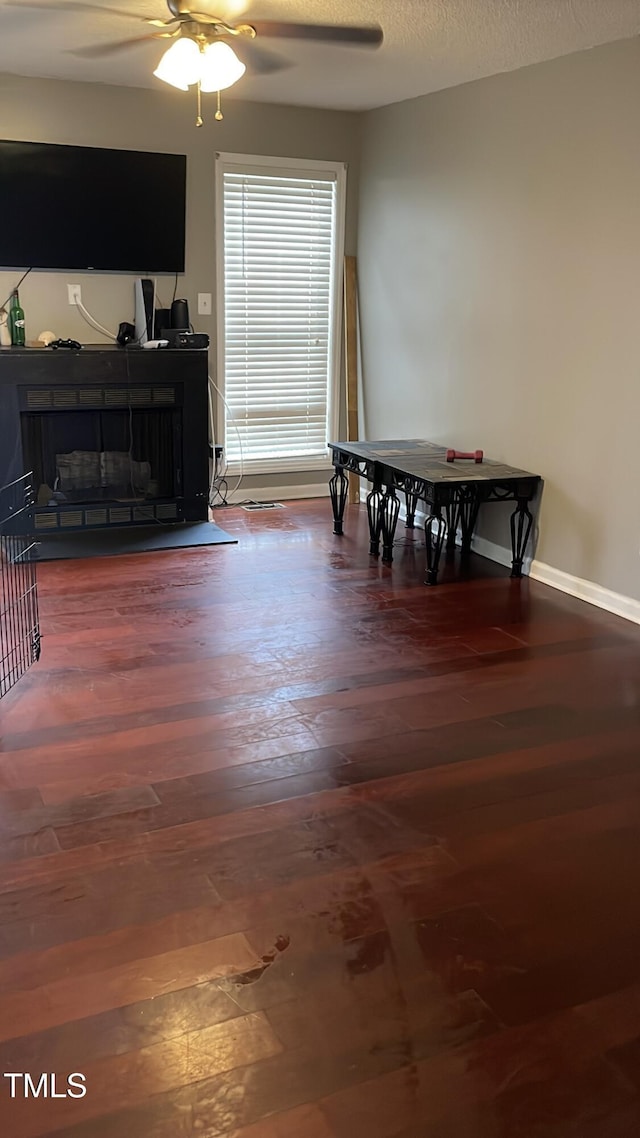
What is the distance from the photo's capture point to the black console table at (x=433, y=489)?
4.45m

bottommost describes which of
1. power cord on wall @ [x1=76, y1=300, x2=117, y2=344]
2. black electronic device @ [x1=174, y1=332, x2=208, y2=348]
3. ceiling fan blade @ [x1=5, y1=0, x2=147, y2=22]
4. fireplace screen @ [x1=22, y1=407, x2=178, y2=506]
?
fireplace screen @ [x1=22, y1=407, x2=178, y2=506]

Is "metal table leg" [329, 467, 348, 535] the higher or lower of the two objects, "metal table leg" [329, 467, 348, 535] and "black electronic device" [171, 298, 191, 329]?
the lower

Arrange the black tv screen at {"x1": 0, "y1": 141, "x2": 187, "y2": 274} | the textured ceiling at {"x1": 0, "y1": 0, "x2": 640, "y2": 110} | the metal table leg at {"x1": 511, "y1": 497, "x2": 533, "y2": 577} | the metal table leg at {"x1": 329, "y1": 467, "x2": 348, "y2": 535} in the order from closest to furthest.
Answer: the textured ceiling at {"x1": 0, "y1": 0, "x2": 640, "y2": 110}, the metal table leg at {"x1": 511, "y1": 497, "x2": 533, "y2": 577}, the black tv screen at {"x1": 0, "y1": 141, "x2": 187, "y2": 274}, the metal table leg at {"x1": 329, "y1": 467, "x2": 348, "y2": 535}

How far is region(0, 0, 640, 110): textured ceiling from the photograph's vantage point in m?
3.38

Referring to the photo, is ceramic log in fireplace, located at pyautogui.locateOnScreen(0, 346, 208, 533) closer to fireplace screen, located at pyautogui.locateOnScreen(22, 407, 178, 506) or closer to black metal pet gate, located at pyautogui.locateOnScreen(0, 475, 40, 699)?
fireplace screen, located at pyautogui.locateOnScreen(22, 407, 178, 506)

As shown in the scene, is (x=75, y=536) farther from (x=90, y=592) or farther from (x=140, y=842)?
(x=140, y=842)

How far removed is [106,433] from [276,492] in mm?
1409

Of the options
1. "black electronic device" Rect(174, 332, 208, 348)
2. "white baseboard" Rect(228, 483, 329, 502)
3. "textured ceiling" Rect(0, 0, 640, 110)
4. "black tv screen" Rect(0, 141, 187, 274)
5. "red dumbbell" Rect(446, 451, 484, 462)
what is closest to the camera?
"textured ceiling" Rect(0, 0, 640, 110)

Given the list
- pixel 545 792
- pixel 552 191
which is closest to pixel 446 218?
pixel 552 191

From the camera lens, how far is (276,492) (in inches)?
247

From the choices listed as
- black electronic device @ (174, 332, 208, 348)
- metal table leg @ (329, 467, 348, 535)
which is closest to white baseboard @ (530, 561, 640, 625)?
metal table leg @ (329, 467, 348, 535)

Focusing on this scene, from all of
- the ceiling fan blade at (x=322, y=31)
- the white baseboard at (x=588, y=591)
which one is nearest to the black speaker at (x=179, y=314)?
the ceiling fan blade at (x=322, y=31)

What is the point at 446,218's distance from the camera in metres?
5.12

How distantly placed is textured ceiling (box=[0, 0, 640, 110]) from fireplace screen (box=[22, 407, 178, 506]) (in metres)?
1.77
